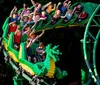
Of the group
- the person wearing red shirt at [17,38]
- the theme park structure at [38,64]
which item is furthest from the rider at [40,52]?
the person wearing red shirt at [17,38]

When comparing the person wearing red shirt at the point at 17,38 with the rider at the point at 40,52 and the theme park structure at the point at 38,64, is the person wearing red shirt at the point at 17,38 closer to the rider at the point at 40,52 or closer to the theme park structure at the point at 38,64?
the theme park structure at the point at 38,64

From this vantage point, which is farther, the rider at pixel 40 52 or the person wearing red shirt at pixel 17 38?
the person wearing red shirt at pixel 17 38

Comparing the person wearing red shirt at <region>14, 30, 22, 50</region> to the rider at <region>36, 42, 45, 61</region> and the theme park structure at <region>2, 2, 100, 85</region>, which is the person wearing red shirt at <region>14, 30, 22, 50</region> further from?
the rider at <region>36, 42, 45, 61</region>

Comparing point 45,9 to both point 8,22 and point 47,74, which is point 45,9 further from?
point 47,74

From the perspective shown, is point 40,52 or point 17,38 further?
point 17,38

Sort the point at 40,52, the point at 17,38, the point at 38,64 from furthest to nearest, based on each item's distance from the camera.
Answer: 1. the point at 17,38
2. the point at 40,52
3. the point at 38,64

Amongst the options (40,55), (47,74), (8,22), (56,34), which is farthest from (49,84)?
(56,34)

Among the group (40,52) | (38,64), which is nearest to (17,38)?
(40,52)

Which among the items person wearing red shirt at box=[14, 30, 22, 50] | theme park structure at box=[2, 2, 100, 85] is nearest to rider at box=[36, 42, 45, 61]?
theme park structure at box=[2, 2, 100, 85]

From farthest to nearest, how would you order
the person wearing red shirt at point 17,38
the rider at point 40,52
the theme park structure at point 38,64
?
1. the person wearing red shirt at point 17,38
2. the rider at point 40,52
3. the theme park structure at point 38,64

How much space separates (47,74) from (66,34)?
6833mm

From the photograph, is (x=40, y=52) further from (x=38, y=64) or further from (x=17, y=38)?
(x=38, y=64)

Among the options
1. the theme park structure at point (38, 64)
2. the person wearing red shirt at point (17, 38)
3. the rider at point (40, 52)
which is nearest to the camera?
the theme park structure at point (38, 64)

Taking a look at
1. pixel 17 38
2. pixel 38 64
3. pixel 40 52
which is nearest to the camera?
pixel 38 64
